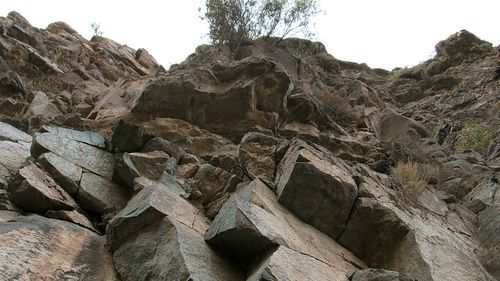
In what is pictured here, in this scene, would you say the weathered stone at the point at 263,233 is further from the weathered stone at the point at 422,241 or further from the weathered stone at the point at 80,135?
the weathered stone at the point at 80,135

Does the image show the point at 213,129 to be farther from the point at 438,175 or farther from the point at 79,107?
the point at 438,175

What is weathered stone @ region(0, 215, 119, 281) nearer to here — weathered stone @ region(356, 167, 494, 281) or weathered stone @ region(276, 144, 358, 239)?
weathered stone @ region(276, 144, 358, 239)

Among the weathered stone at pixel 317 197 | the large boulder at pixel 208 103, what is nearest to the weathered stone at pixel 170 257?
the weathered stone at pixel 317 197

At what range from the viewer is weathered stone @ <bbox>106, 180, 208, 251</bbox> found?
5590 mm

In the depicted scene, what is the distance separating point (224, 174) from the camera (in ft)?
24.6

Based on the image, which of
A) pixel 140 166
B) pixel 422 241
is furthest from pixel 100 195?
pixel 422 241

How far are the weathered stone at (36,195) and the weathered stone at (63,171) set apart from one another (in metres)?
0.23

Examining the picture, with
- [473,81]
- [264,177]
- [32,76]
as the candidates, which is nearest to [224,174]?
[264,177]

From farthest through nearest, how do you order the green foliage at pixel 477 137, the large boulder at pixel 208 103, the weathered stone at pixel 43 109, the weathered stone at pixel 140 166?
the green foliage at pixel 477 137
the large boulder at pixel 208 103
the weathered stone at pixel 43 109
the weathered stone at pixel 140 166

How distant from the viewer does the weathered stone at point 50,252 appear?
457cm

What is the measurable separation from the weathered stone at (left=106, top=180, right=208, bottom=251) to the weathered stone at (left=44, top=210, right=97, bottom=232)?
37cm

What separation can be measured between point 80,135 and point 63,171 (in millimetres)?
1692

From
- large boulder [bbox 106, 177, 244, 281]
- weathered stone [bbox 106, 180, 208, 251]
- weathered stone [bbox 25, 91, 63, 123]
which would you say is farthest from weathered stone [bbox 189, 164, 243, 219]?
weathered stone [bbox 25, 91, 63, 123]

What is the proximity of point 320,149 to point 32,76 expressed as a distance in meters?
10.2
